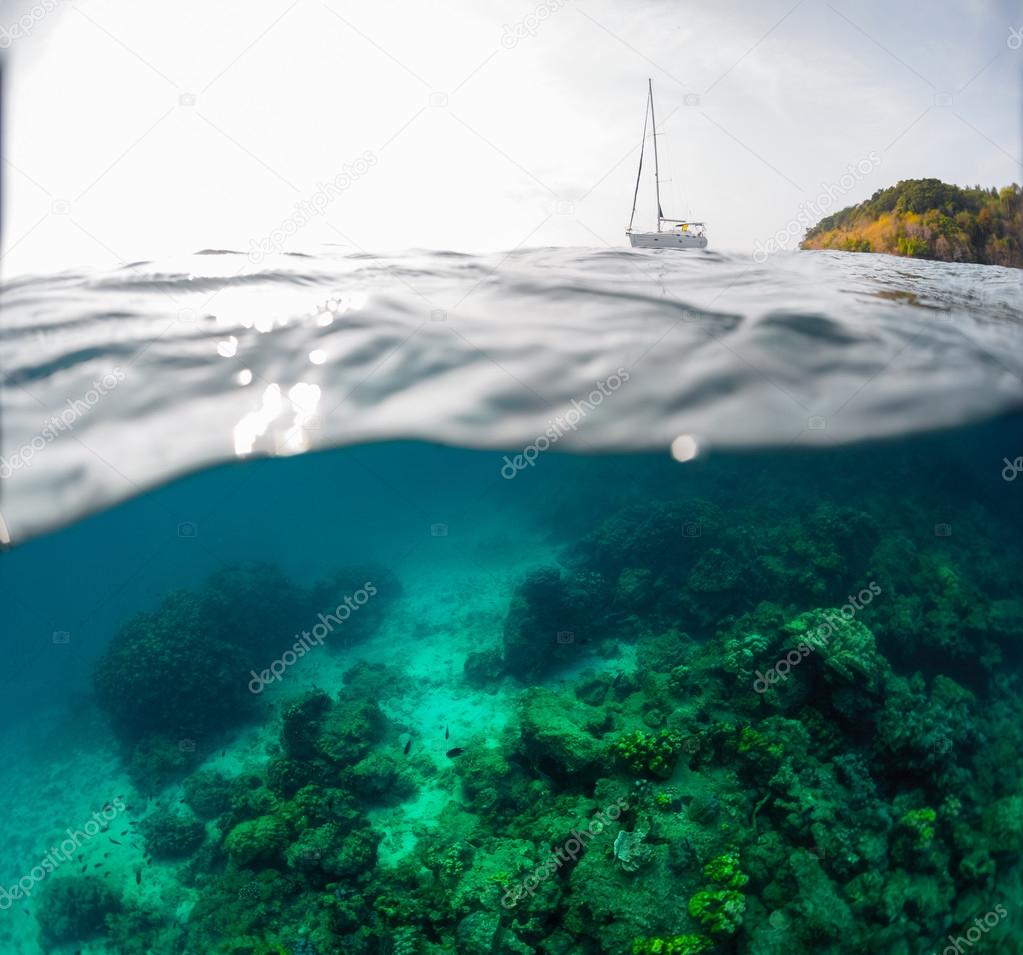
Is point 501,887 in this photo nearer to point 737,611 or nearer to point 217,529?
point 737,611

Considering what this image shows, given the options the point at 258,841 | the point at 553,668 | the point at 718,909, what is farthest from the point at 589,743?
the point at 258,841

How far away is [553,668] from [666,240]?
10.4 metres

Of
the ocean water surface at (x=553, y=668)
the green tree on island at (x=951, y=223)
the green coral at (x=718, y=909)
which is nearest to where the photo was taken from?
the green coral at (x=718, y=909)

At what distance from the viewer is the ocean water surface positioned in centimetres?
699

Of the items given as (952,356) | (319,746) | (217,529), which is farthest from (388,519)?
(952,356)

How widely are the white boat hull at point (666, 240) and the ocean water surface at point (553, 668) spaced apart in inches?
37.3

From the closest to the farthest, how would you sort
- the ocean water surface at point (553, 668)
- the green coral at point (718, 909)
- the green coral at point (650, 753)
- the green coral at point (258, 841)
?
the green coral at point (718, 909) < the ocean water surface at point (553, 668) < the green coral at point (650, 753) < the green coral at point (258, 841)

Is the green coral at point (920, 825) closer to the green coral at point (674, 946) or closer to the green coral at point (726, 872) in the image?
the green coral at point (726, 872)

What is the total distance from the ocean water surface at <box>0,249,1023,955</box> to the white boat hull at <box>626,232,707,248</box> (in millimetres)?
949

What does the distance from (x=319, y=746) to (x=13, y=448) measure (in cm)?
709

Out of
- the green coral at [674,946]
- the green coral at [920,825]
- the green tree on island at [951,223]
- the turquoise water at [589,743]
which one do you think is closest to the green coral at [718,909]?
the turquoise water at [589,743]

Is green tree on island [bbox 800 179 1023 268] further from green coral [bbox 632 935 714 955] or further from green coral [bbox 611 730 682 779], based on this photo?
green coral [bbox 632 935 714 955]

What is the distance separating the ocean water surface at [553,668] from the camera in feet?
22.9

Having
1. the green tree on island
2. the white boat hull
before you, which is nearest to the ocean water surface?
the white boat hull
